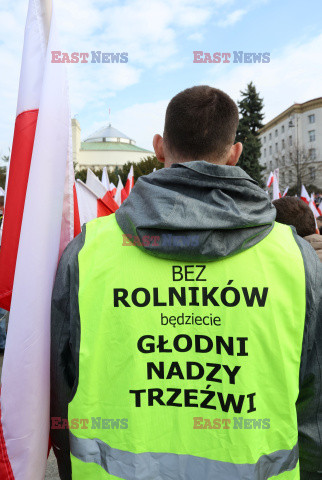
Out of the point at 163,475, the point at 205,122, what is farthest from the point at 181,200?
the point at 163,475

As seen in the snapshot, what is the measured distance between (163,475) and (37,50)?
1.46 meters

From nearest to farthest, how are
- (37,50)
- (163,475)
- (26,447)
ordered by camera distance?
1. (163,475)
2. (26,447)
3. (37,50)

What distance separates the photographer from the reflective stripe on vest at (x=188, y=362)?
127 cm

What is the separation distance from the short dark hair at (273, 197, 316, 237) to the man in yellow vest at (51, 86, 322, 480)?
1479 millimetres

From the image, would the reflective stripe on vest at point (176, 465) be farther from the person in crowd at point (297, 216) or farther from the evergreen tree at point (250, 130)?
the evergreen tree at point (250, 130)

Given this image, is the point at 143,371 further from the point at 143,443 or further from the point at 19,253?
the point at 19,253

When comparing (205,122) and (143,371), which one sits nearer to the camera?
(143,371)

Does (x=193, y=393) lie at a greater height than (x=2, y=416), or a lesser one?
greater

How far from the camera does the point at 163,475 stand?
4.11 feet

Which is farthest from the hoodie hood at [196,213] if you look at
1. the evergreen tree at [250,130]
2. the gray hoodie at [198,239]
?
the evergreen tree at [250,130]

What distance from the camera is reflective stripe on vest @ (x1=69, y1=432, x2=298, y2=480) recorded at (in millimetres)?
1245

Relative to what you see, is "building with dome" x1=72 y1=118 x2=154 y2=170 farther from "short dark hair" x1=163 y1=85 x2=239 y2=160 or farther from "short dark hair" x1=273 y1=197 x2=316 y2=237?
"short dark hair" x1=163 y1=85 x2=239 y2=160

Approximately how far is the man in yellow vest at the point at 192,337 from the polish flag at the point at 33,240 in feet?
0.41

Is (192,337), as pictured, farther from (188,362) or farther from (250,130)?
(250,130)
